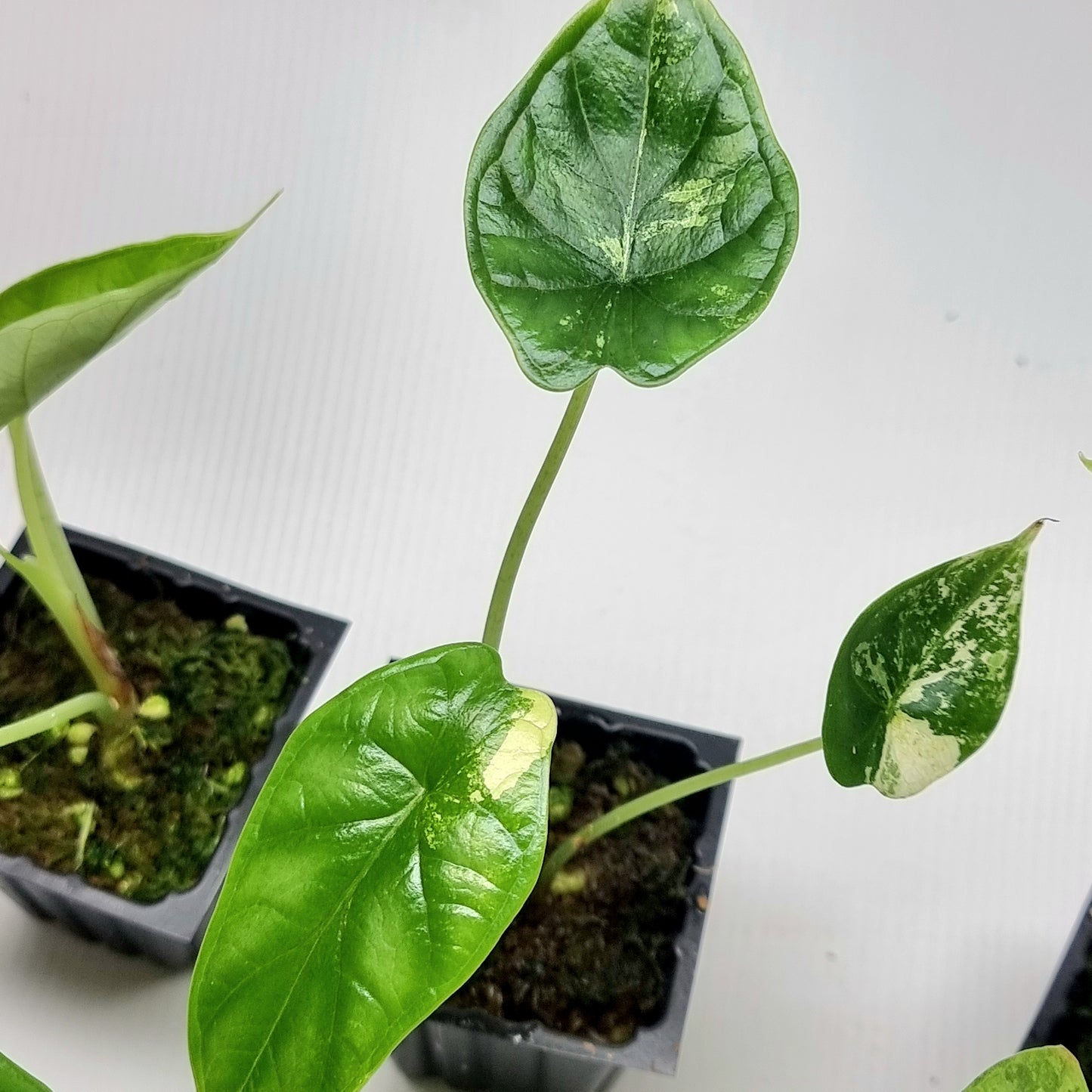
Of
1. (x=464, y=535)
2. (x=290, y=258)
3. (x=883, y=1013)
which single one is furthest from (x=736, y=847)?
(x=290, y=258)

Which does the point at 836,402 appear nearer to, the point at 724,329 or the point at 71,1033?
the point at 724,329

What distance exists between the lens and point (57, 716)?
0.63 m

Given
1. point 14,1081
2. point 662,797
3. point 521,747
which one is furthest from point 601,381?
point 14,1081

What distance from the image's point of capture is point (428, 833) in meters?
0.44

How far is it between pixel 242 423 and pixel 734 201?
0.66 meters

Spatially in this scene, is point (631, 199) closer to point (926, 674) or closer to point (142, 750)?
point (926, 674)

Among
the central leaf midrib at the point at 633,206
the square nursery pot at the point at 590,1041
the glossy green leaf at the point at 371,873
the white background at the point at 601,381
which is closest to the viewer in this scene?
the glossy green leaf at the point at 371,873

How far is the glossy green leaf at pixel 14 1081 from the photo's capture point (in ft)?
1.40

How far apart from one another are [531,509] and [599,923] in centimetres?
29

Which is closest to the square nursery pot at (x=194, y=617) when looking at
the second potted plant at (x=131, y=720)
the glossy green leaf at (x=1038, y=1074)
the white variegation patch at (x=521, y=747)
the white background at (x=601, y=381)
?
the second potted plant at (x=131, y=720)

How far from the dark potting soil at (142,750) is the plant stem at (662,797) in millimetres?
213

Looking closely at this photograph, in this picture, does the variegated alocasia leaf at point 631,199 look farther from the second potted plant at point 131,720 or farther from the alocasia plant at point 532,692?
the second potted plant at point 131,720

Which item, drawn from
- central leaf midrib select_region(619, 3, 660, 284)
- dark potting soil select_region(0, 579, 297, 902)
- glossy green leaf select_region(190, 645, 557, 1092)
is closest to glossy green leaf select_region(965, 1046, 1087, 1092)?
glossy green leaf select_region(190, 645, 557, 1092)

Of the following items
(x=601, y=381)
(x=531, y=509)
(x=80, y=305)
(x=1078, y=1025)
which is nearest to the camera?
(x=80, y=305)
